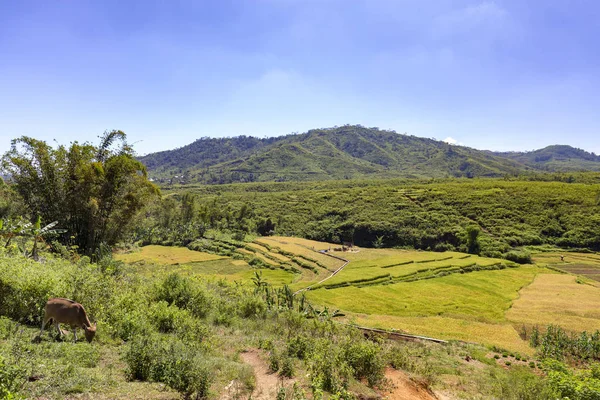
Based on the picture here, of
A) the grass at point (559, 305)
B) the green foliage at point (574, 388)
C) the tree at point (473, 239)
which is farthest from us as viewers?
the tree at point (473, 239)

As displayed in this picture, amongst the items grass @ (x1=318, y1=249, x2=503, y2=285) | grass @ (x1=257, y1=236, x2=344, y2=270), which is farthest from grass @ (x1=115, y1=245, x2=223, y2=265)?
grass @ (x1=318, y1=249, x2=503, y2=285)

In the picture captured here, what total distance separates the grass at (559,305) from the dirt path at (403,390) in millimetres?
30193

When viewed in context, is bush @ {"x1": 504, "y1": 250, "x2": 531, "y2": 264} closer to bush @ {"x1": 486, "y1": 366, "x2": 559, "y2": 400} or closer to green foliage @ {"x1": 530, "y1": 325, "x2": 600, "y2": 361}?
green foliage @ {"x1": 530, "y1": 325, "x2": 600, "y2": 361}

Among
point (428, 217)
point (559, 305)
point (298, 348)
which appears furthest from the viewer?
point (428, 217)

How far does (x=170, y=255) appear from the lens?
7275cm

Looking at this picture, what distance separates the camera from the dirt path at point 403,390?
11.8 metres

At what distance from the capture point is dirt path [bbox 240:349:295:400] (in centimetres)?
976

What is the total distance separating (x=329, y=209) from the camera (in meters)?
112

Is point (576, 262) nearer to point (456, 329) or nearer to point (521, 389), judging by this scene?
point (456, 329)

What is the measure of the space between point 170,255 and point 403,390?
226 ft

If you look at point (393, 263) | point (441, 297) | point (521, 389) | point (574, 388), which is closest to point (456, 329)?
point (441, 297)

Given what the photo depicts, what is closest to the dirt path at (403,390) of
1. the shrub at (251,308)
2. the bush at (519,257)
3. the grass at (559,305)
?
the shrub at (251,308)

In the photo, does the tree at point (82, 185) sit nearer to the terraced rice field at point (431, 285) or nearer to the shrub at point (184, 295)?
the terraced rice field at point (431, 285)

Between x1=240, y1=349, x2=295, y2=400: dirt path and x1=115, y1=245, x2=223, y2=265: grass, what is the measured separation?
5713 cm
